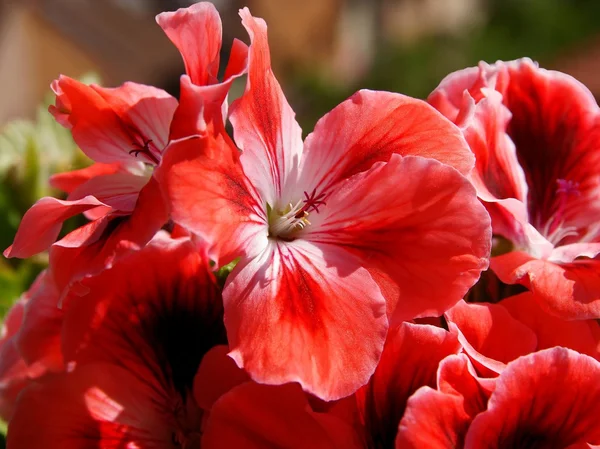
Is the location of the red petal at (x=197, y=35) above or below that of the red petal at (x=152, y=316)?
above

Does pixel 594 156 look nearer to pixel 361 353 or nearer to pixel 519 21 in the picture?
pixel 361 353

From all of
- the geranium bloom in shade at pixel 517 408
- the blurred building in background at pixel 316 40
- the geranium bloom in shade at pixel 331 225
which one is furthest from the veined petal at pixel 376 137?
the blurred building in background at pixel 316 40

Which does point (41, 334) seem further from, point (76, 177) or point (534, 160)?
point (534, 160)

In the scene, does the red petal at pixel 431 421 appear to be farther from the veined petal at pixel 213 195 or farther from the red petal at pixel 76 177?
the red petal at pixel 76 177

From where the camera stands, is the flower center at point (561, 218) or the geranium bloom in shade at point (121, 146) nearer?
the geranium bloom in shade at point (121, 146)

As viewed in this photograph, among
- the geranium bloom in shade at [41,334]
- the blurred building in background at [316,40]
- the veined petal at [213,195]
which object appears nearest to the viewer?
the veined petal at [213,195]

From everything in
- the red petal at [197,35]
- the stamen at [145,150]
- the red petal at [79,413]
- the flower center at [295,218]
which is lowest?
the red petal at [79,413]

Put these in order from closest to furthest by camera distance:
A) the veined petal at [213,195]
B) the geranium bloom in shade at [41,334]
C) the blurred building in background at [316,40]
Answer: the veined petal at [213,195] < the geranium bloom in shade at [41,334] < the blurred building in background at [316,40]
